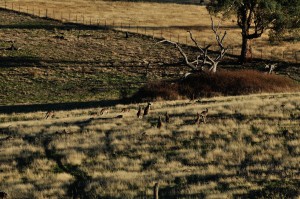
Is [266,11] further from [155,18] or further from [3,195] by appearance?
[3,195]

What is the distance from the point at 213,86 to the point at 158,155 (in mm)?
21380

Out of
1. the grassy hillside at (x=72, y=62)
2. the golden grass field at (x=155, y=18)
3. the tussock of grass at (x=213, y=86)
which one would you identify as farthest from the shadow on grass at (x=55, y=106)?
the golden grass field at (x=155, y=18)

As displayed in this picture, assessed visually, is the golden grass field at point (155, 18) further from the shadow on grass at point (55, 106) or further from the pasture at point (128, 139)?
the shadow on grass at point (55, 106)

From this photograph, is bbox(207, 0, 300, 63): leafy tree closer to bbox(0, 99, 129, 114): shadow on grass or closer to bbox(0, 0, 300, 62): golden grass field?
bbox(0, 0, 300, 62): golden grass field

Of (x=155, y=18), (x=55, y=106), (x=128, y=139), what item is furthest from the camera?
(x=155, y=18)

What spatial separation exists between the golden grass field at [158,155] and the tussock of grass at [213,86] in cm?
1103

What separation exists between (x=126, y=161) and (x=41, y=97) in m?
22.5

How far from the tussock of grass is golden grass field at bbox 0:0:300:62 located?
17.2m

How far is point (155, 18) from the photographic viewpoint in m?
81.9

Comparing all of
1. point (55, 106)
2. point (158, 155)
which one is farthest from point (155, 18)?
point (158, 155)

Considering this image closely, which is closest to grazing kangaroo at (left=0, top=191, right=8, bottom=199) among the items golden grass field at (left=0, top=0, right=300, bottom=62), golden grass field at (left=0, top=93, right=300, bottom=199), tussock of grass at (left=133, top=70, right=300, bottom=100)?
golden grass field at (left=0, top=93, right=300, bottom=199)

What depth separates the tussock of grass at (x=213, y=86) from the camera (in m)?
38.3

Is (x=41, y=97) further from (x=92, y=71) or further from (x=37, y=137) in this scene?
(x=37, y=137)

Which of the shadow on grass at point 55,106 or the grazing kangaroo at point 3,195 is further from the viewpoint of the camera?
the shadow on grass at point 55,106
